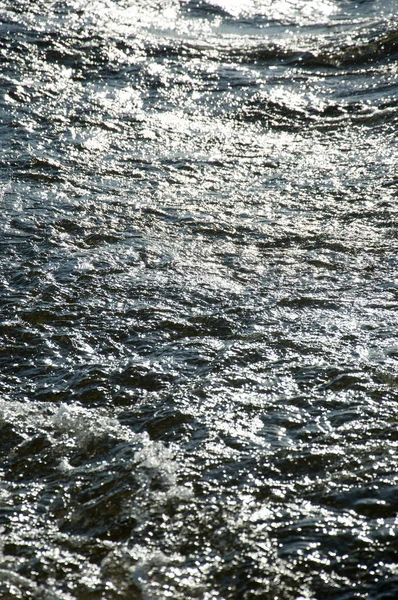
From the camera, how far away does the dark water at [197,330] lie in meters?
2.56

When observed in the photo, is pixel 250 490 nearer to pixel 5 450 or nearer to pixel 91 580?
pixel 91 580

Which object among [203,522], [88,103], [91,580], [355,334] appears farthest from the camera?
[88,103]

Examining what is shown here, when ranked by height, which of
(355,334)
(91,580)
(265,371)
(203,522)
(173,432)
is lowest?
(91,580)

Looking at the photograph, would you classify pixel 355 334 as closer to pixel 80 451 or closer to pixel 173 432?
pixel 173 432

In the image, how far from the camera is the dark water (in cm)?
256

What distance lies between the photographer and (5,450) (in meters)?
3.02

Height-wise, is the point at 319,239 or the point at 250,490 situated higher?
the point at 319,239

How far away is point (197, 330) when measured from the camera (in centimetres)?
380

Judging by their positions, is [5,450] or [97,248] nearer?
[5,450]

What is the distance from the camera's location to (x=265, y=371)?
347 centimetres

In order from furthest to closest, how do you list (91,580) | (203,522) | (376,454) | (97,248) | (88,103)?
1. (88,103)
2. (97,248)
3. (376,454)
4. (203,522)
5. (91,580)

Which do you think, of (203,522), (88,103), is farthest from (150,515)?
(88,103)

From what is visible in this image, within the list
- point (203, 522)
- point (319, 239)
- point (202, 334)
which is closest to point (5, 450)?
point (203, 522)

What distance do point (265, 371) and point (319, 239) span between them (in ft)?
4.89
